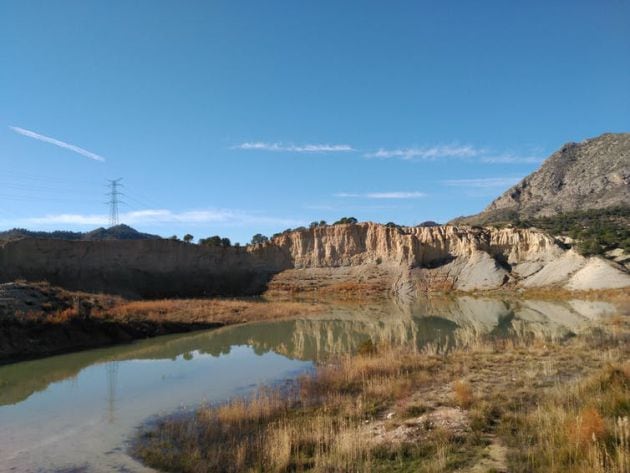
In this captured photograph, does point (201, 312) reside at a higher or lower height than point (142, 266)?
lower

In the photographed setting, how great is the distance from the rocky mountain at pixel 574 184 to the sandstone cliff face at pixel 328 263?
163 ft

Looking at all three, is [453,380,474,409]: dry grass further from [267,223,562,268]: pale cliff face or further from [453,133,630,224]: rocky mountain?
[453,133,630,224]: rocky mountain

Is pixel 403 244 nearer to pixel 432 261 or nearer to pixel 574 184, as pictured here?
pixel 432 261

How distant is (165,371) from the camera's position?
16.5m

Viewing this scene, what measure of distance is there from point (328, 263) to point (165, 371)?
1948 inches

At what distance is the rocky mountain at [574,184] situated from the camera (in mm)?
102125

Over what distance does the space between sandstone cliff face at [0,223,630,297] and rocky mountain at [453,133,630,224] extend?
49.7m

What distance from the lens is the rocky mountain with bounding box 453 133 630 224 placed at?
335 feet

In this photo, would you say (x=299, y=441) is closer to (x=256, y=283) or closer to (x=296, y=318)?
(x=296, y=318)

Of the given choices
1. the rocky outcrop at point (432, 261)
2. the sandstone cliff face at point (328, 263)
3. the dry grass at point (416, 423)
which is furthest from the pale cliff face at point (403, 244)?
the dry grass at point (416, 423)

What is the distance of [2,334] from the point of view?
19.2 m

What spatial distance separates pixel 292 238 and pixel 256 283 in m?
8.55

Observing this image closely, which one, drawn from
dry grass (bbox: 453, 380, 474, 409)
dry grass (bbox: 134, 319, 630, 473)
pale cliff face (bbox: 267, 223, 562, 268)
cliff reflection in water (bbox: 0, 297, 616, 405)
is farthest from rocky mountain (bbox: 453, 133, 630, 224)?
dry grass (bbox: 453, 380, 474, 409)

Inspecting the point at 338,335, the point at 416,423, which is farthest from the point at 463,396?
the point at 338,335
